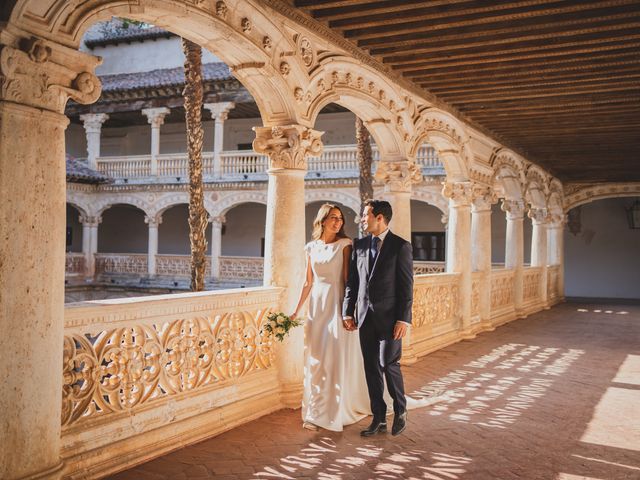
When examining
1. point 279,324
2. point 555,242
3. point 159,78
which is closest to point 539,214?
point 555,242

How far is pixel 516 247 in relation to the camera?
14.1 meters

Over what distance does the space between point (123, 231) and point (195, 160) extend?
1671 centimetres

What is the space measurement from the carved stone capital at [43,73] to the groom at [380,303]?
6.85ft

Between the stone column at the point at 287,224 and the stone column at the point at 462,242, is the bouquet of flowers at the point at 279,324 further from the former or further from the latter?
the stone column at the point at 462,242

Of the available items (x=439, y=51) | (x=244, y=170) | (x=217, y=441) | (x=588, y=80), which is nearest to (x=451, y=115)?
(x=588, y=80)

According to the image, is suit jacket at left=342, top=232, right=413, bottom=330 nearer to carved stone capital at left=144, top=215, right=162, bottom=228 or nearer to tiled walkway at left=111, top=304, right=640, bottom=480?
tiled walkway at left=111, top=304, right=640, bottom=480

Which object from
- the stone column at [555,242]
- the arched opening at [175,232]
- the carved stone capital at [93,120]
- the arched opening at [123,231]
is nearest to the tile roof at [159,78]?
the carved stone capital at [93,120]

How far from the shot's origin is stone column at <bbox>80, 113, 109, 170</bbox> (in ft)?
79.5

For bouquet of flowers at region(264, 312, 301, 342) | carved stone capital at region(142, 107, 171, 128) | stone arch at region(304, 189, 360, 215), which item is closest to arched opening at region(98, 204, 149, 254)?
carved stone capital at region(142, 107, 171, 128)

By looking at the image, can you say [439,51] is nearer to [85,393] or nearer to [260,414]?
[260,414]

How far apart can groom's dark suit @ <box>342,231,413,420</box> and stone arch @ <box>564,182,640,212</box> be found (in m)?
15.9

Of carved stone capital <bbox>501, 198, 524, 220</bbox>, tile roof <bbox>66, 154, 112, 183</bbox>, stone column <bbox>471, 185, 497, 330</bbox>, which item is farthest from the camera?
tile roof <bbox>66, 154, 112, 183</bbox>

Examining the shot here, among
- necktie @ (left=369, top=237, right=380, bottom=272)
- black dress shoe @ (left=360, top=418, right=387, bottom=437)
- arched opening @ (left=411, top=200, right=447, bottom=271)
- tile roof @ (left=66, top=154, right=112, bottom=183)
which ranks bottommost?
black dress shoe @ (left=360, top=418, right=387, bottom=437)

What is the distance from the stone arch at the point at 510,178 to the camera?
13.0 meters
